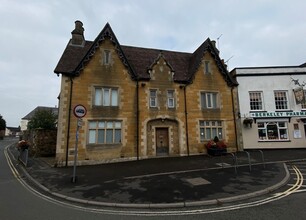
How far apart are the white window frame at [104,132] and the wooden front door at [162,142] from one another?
357 cm

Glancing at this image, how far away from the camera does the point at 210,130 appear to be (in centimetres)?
1892

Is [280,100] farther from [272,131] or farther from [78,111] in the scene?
[78,111]

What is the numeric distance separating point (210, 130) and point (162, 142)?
4.97 m

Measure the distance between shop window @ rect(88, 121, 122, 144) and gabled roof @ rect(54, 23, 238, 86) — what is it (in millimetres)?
4419

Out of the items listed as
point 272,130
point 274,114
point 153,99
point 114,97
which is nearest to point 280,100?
point 274,114

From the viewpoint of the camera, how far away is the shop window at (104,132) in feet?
51.4

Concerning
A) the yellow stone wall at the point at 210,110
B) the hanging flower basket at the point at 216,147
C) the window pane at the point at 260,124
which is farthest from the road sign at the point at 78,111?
the window pane at the point at 260,124

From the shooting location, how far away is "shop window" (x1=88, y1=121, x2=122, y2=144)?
1566 cm

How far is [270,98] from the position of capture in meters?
20.6

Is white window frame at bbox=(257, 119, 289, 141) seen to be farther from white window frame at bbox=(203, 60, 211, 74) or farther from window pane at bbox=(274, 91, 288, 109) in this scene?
white window frame at bbox=(203, 60, 211, 74)

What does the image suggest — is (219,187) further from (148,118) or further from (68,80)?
(68,80)

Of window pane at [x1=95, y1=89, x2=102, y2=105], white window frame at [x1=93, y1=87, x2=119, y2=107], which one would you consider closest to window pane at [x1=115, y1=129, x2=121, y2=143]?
white window frame at [x1=93, y1=87, x2=119, y2=107]

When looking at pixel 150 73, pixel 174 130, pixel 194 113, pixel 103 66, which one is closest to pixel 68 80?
pixel 103 66

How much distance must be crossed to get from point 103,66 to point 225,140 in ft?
44.2
